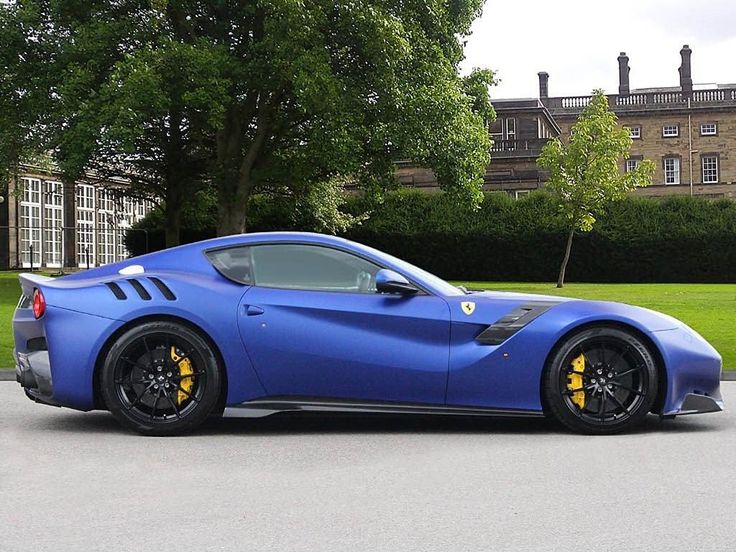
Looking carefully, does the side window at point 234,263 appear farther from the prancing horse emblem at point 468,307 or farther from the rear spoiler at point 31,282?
the prancing horse emblem at point 468,307

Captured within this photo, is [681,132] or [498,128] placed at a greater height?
[681,132]

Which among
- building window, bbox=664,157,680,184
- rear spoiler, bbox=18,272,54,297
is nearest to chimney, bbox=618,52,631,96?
building window, bbox=664,157,680,184

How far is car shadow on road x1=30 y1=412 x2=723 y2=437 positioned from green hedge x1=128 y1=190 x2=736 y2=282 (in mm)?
40050

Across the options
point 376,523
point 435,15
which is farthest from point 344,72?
point 376,523

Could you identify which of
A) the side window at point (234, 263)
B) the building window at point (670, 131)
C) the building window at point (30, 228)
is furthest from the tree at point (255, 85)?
the building window at point (670, 131)

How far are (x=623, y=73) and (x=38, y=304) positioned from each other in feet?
296

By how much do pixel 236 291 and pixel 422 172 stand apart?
2306 inches

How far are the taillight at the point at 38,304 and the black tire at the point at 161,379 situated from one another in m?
0.57

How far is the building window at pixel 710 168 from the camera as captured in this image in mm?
83000

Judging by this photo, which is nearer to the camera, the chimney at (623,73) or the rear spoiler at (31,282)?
the rear spoiler at (31,282)

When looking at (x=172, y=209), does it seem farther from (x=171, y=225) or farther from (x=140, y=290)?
(x=140, y=290)

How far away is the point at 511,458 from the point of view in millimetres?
6328

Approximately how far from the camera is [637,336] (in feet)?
23.3

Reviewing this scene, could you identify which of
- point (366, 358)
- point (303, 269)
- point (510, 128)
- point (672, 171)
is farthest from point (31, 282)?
point (672, 171)
